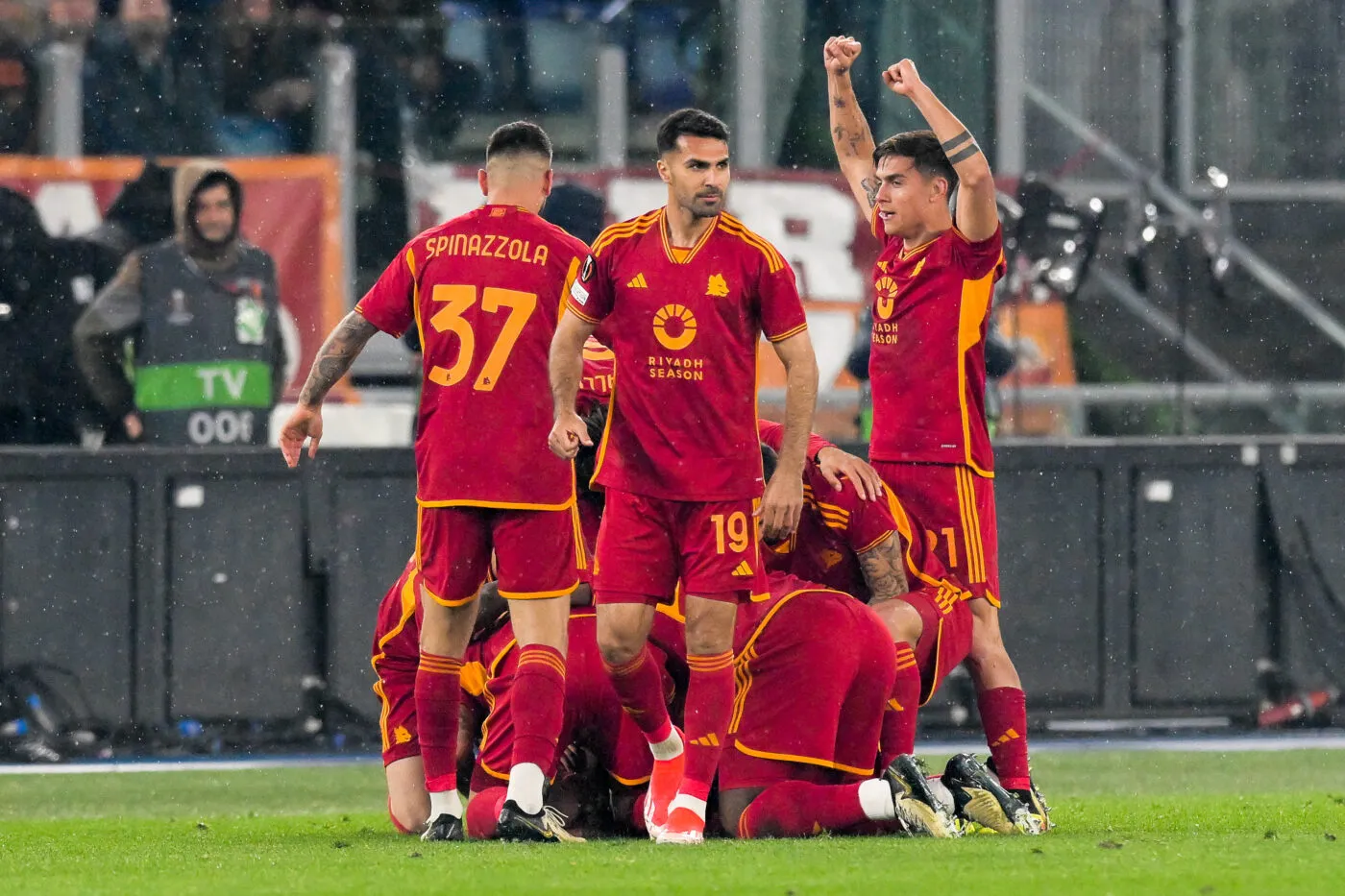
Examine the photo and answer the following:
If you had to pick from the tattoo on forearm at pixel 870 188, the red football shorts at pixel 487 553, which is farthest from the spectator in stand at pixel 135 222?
the red football shorts at pixel 487 553

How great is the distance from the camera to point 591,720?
287 inches

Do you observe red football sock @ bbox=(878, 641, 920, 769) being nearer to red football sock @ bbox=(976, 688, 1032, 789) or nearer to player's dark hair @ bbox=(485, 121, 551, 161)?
red football sock @ bbox=(976, 688, 1032, 789)

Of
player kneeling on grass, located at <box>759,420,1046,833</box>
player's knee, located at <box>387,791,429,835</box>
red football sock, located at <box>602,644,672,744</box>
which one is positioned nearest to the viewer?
red football sock, located at <box>602,644,672,744</box>

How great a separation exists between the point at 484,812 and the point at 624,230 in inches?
70.9

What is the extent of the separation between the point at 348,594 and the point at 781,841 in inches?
205

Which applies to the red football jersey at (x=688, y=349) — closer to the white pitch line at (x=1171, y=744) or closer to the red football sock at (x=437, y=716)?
the red football sock at (x=437, y=716)

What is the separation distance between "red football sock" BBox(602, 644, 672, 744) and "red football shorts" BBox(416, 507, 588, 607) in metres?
0.38

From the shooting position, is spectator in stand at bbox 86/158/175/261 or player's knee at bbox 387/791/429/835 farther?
spectator in stand at bbox 86/158/175/261

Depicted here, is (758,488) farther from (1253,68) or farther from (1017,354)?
(1253,68)

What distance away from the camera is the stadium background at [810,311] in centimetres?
1109

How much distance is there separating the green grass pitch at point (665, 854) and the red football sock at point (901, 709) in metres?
0.56

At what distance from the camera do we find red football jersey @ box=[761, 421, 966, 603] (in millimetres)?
7156

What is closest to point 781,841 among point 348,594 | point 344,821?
point 344,821

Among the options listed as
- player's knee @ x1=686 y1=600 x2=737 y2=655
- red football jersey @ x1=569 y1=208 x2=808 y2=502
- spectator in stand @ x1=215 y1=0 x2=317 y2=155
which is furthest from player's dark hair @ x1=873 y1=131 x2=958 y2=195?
spectator in stand @ x1=215 y1=0 x2=317 y2=155
